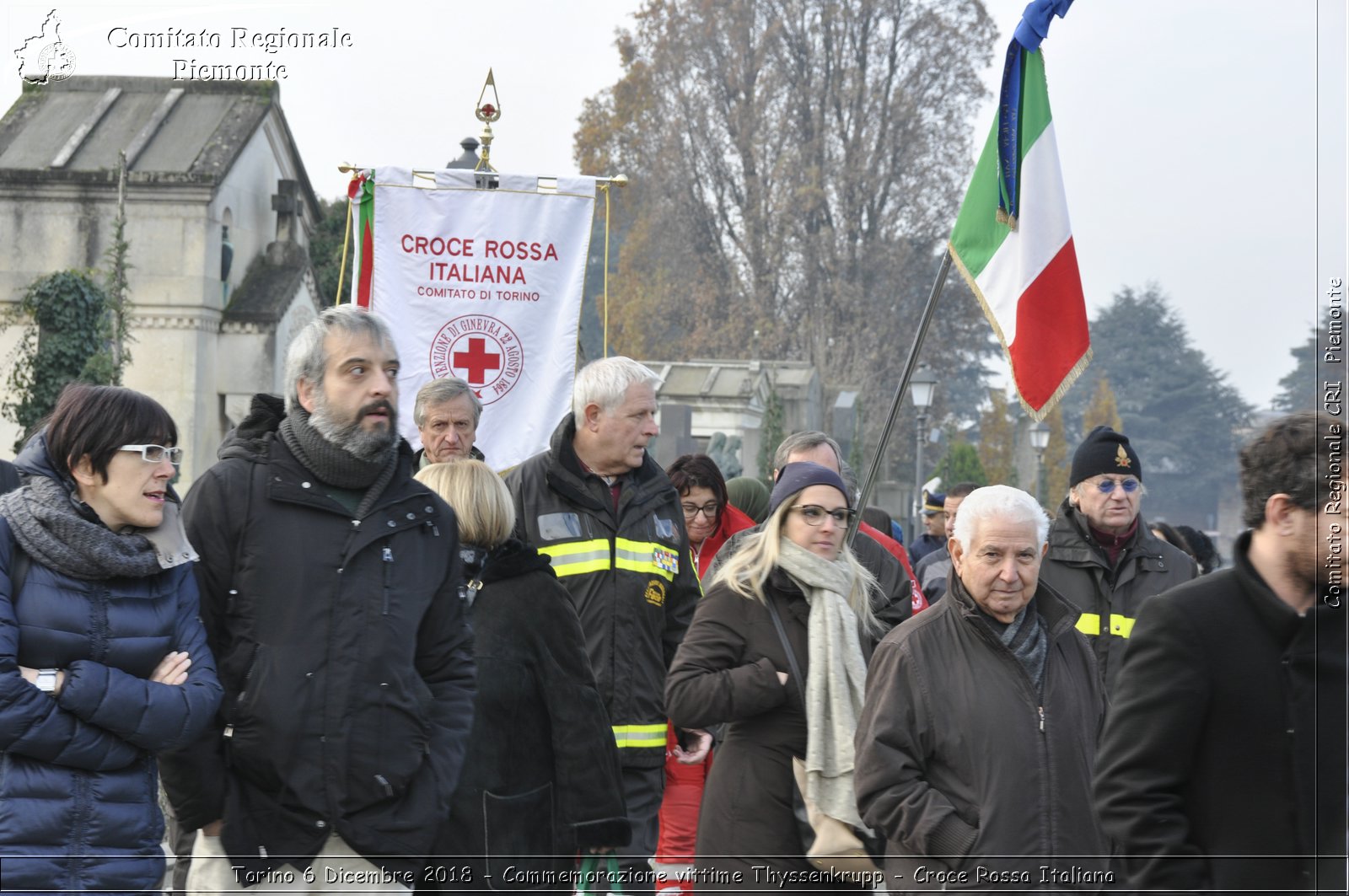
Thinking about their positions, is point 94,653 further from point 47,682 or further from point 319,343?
point 319,343

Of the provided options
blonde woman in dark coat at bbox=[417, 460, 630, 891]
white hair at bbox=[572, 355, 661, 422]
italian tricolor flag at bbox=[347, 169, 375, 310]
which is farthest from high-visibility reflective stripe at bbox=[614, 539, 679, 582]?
italian tricolor flag at bbox=[347, 169, 375, 310]

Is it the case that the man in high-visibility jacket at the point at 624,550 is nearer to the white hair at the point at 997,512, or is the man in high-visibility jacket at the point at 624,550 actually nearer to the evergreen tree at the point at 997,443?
the white hair at the point at 997,512

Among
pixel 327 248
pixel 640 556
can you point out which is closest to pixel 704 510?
pixel 640 556

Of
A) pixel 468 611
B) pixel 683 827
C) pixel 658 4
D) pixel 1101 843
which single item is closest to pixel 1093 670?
pixel 1101 843

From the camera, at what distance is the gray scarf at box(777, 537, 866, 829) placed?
508 cm

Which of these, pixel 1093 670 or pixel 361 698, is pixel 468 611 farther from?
pixel 1093 670

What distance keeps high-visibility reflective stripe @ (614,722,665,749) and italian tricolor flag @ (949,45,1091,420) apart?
7.66ft

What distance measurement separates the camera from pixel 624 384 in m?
6.09

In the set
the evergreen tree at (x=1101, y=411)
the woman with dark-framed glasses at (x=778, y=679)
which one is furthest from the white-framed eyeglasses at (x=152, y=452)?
the evergreen tree at (x=1101, y=411)

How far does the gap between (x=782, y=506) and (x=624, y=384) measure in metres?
0.96

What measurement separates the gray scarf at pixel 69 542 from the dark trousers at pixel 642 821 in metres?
2.36

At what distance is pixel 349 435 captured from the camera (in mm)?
4289

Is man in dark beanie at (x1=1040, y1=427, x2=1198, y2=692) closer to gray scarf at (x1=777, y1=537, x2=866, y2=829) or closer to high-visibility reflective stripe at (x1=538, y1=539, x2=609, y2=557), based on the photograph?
gray scarf at (x1=777, y1=537, x2=866, y2=829)

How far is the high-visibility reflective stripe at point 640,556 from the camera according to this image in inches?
236
